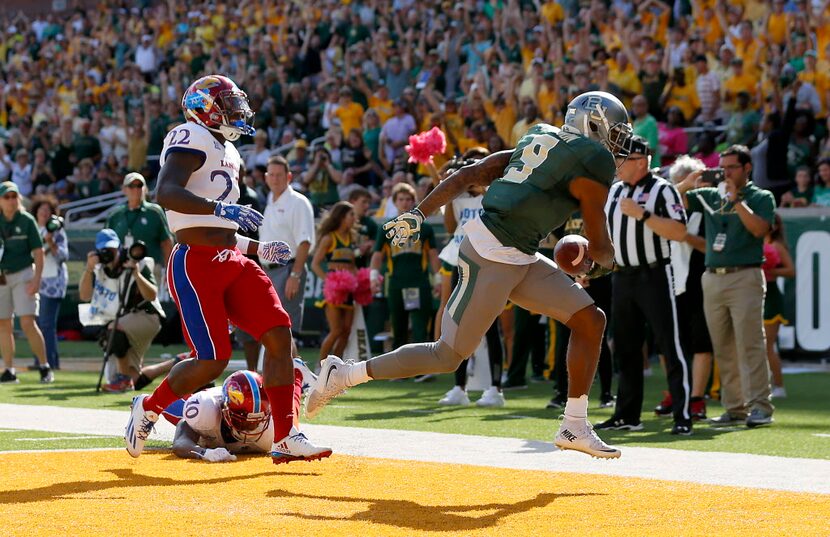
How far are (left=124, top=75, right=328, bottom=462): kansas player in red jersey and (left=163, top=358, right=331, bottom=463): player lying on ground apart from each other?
0.44m

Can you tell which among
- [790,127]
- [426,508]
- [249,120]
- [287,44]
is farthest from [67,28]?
[426,508]

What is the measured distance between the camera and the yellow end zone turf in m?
5.35

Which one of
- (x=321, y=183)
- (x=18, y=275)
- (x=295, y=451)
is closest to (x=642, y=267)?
(x=295, y=451)

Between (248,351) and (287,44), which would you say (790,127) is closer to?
(248,351)

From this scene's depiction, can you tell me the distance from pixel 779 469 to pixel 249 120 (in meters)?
3.64

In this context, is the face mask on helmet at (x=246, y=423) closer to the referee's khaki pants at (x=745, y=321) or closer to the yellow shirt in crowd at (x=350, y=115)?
the referee's khaki pants at (x=745, y=321)

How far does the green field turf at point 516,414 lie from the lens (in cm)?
883

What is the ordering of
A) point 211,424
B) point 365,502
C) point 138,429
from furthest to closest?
1. point 211,424
2. point 138,429
3. point 365,502

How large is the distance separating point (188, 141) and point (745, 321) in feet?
16.3

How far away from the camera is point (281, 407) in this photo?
716 cm

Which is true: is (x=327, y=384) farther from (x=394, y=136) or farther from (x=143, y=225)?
(x=394, y=136)

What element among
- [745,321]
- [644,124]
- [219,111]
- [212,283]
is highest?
[644,124]

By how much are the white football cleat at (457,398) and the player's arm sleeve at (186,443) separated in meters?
4.09

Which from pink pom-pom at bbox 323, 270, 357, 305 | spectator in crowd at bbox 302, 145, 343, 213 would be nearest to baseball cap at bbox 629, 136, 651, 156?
pink pom-pom at bbox 323, 270, 357, 305
